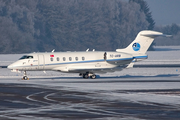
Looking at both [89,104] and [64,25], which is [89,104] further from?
[64,25]

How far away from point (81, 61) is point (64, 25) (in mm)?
93526

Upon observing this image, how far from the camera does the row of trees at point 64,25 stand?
4311 inches

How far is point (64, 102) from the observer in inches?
773

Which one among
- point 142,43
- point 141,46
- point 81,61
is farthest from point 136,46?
point 81,61

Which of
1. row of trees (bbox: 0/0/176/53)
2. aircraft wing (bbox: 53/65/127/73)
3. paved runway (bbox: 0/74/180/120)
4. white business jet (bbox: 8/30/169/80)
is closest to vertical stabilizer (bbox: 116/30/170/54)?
white business jet (bbox: 8/30/169/80)

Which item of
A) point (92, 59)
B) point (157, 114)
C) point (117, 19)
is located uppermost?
point (117, 19)

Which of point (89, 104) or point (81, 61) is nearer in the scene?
point (89, 104)

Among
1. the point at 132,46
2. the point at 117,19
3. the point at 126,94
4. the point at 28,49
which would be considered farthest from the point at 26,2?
the point at 126,94

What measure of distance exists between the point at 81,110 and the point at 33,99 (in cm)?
463

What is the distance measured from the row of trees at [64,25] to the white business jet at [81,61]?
72561 mm

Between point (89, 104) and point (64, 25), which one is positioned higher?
point (64, 25)

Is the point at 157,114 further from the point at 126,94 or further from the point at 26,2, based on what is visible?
the point at 26,2

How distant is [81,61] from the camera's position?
3503 centimetres

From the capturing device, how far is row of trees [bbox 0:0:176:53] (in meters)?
110
